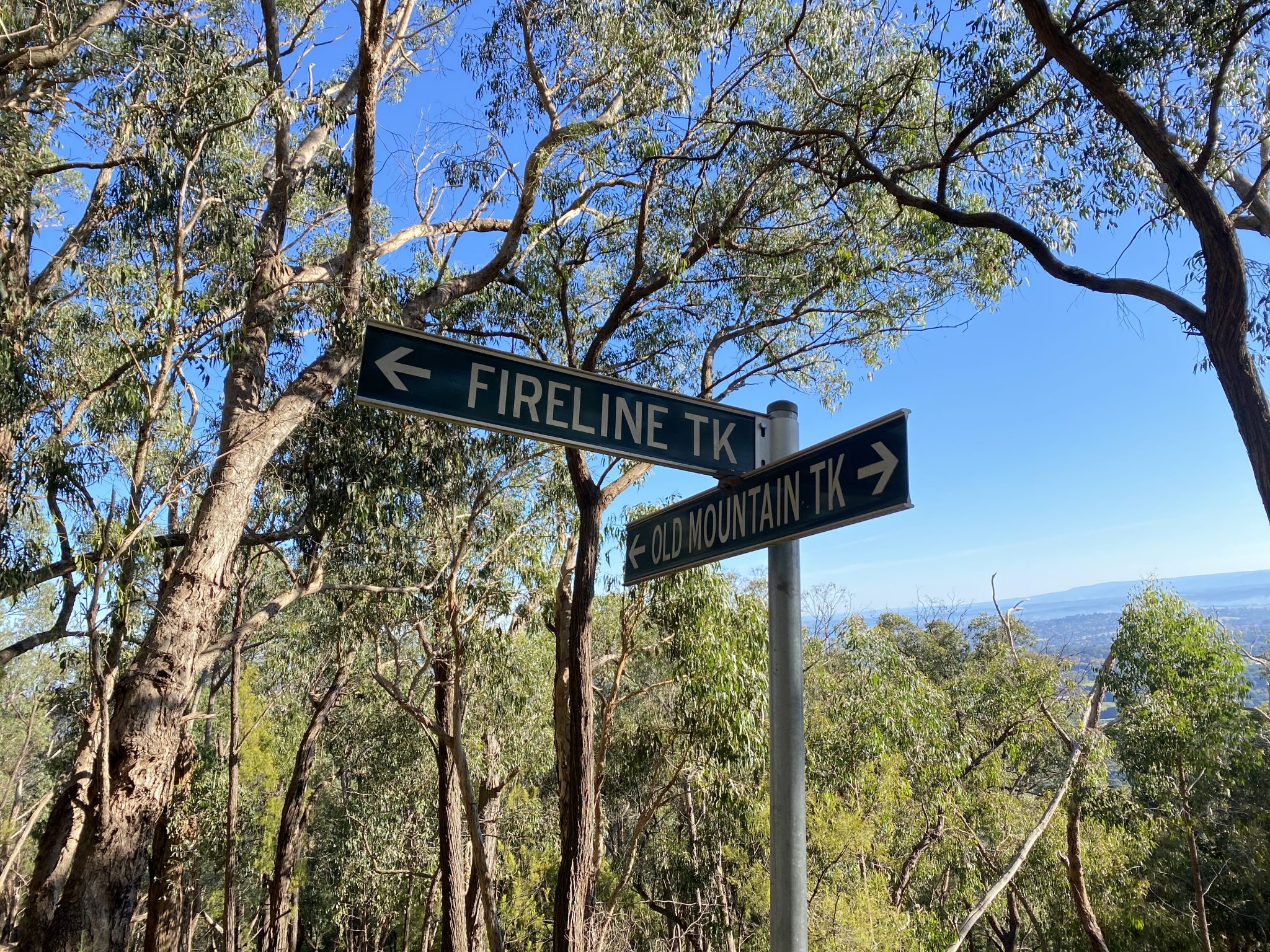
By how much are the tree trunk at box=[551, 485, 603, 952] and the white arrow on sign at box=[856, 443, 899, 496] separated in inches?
155

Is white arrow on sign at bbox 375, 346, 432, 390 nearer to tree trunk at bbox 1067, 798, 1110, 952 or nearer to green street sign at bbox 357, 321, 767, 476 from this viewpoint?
green street sign at bbox 357, 321, 767, 476

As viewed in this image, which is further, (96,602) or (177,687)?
(177,687)

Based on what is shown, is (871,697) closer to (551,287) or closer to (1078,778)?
(1078,778)

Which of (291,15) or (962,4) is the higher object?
(291,15)

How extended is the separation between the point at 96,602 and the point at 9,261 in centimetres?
393

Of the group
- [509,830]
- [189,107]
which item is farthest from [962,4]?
[509,830]

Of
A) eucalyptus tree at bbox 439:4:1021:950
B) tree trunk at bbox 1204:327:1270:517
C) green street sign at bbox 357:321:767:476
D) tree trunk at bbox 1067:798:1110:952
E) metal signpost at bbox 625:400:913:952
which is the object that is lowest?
tree trunk at bbox 1067:798:1110:952

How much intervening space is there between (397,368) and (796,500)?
105cm

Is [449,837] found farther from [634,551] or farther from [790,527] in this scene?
[790,527]

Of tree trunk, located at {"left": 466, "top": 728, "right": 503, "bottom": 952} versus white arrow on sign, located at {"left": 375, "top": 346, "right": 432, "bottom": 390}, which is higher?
white arrow on sign, located at {"left": 375, "top": 346, "right": 432, "bottom": 390}

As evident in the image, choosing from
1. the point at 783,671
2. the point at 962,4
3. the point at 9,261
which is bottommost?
the point at 783,671

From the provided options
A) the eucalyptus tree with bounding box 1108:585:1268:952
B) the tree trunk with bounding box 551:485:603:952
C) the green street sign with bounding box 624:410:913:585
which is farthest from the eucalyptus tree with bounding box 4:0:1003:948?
the eucalyptus tree with bounding box 1108:585:1268:952

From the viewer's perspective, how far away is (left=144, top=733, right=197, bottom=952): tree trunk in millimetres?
8820

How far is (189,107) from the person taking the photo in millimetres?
5590
